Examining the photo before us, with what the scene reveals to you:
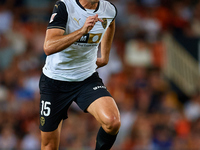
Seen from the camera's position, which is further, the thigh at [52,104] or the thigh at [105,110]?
the thigh at [52,104]

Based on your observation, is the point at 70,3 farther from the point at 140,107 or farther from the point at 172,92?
the point at 172,92

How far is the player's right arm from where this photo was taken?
339 cm

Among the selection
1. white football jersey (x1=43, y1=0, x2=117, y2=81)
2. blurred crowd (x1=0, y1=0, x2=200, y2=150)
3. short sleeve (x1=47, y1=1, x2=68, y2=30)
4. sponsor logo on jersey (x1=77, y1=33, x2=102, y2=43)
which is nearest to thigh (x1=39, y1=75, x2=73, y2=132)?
white football jersey (x1=43, y1=0, x2=117, y2=81)

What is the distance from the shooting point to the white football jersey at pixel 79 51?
375 cm

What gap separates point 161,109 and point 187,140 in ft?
3.23

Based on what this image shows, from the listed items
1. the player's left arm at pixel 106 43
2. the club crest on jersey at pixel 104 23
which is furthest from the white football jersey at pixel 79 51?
the player's left arm at pixel 106 43

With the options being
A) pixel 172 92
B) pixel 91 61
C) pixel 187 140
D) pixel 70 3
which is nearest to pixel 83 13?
pixel 70 3

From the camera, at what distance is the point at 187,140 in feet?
24.7

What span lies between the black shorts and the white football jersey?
0.07 meters

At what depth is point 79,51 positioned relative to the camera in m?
3.93

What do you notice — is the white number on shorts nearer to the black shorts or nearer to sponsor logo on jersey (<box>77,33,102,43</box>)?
the black shorts

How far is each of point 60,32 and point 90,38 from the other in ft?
1.38

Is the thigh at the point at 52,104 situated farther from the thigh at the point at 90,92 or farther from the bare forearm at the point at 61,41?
the bare forearm at the point at 61,41

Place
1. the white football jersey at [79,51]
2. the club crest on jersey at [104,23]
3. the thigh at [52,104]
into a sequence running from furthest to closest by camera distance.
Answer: the thigh at [52,104]
the club crest on jersey at [104,23]
the white football jersey at [79,51]
